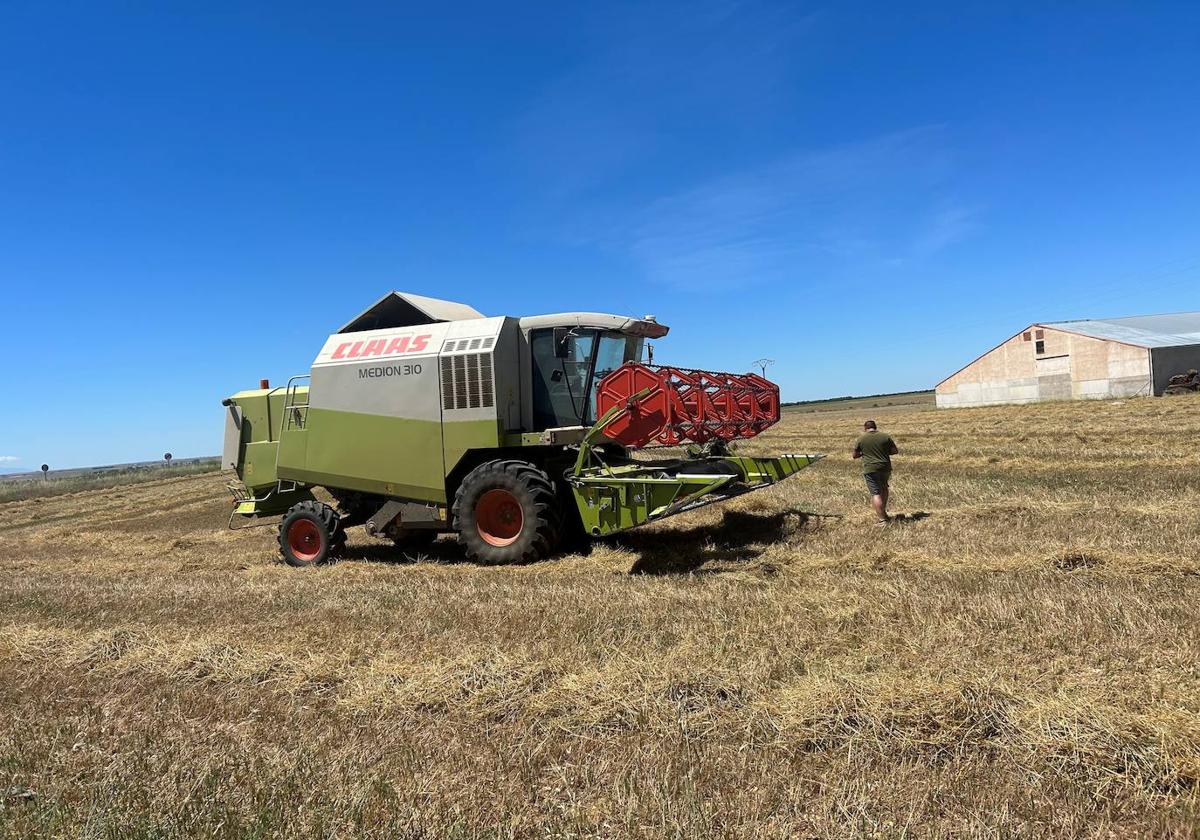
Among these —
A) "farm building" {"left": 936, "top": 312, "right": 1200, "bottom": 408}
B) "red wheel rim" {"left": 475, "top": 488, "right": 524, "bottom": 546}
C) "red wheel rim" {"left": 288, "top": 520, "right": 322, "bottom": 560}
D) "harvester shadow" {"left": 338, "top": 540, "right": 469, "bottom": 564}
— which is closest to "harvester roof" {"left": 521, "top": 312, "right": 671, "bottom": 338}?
"red wheel rim" {"left": 475, "top": 488, "right": 524, "bottom": 546}

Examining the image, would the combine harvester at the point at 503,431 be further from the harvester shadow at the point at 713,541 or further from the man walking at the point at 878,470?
the man walking at the point at 878,470

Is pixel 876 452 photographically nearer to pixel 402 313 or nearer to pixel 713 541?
pixel 713 541

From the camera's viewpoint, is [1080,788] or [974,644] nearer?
[1080,788]

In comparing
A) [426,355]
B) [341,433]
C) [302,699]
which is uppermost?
[426,355]

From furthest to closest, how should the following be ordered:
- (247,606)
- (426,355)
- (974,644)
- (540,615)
Result: 1. (426,355)
2. (247,606)
3. (540,615)
4. (974,644)

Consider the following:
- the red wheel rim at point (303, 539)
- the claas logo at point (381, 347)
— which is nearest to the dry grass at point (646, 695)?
the red wheel rim at point (303, 539)

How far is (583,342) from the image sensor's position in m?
8.70

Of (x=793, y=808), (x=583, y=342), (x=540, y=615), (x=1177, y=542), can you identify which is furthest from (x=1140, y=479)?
(x=793, y=808)

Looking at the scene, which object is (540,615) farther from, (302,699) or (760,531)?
(760,531)

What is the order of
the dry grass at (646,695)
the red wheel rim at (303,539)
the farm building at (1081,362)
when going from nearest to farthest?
the dry grass at (646,695)
the red wheel rim at (303,539)
the farm building at (1081,362)

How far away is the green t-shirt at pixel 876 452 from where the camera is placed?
890 cm

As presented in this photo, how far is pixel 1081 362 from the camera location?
36219mm

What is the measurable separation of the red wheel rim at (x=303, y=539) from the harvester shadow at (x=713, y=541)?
13.3ft

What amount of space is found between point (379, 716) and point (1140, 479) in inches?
482
